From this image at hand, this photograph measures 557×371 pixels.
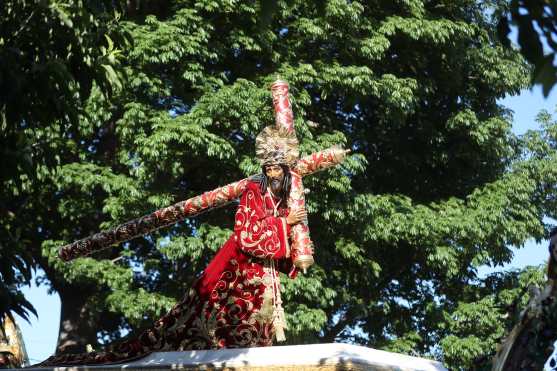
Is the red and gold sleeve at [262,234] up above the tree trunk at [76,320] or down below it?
above

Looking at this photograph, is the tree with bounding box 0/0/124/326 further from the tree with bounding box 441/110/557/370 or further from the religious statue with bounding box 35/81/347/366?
the tree with bounding box 441/110/557/370

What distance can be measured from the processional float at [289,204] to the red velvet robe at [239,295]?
6.6 inches

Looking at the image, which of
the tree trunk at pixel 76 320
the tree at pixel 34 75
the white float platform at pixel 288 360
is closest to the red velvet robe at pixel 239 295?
the white float platform at pixel 288 360

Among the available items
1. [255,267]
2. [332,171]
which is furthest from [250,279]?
[332,171]

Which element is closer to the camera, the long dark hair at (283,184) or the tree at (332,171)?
the long dark hair at (283,184)

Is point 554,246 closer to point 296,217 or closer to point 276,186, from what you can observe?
point 296,217

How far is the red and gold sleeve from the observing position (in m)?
10.8

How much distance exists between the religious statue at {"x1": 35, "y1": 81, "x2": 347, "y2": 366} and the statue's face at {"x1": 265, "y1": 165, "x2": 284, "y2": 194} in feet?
0.03

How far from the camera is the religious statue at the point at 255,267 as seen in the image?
10.9 metres

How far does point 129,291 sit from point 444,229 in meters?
5.91

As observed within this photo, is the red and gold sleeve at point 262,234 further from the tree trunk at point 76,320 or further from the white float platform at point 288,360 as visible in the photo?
the tree trunk at point 76,320

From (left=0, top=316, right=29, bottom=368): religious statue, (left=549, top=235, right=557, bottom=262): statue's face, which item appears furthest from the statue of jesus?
(left=549, top=235, right=557, bottom=262): statue's face

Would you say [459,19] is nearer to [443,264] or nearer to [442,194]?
[442,194]

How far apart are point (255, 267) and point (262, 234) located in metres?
0.41
